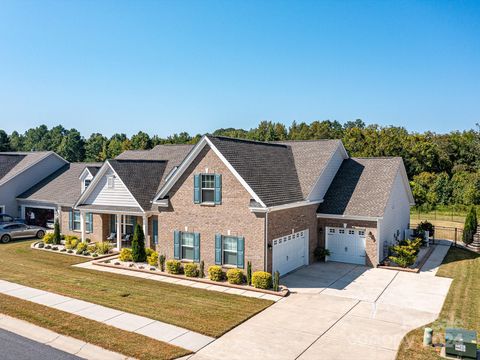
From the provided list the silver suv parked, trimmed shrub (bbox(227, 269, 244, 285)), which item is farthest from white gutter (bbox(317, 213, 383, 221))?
the silver suv parked

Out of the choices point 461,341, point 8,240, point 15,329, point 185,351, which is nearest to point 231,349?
point 185,351

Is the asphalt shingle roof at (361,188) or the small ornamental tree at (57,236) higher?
the asphalt shingle roof at (361,188)

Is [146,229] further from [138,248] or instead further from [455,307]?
A: [455,307]

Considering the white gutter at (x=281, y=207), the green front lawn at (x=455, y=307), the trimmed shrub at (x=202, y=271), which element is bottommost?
the green front lawn at (x=455, y=307)

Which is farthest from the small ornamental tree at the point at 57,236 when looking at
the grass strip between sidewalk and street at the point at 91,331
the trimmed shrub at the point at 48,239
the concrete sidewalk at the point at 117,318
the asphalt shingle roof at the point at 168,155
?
the grass strip between sidewalk and street at the point at 91,331

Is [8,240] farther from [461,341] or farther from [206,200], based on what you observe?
[461,341]

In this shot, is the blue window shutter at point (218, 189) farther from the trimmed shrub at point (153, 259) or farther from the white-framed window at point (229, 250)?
the trimmed shrub at point (153, 259)
